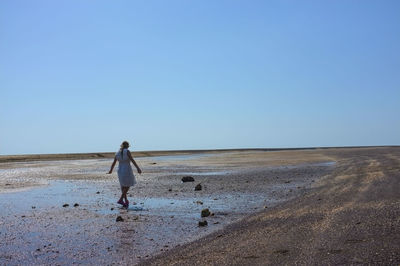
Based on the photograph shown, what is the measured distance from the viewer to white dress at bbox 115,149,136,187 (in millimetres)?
14586

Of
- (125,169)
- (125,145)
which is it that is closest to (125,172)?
(125,169)

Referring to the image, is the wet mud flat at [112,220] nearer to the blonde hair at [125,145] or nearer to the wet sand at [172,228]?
the wet sand at [172,228]

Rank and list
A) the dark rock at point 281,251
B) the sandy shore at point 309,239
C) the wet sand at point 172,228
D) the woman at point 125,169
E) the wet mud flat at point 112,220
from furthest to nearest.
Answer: the woman at point 125,169, the wet mud flat at point 112,220, the wet sand at point 172,228, the dark rock at point 281,251, the sandy shore at point 309,239

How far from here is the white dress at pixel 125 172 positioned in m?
14.6

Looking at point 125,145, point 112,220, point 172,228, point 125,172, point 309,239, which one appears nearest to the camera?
point 309,239

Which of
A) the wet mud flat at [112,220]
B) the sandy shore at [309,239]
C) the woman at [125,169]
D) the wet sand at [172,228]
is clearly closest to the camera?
the sandy shore at [309,239]

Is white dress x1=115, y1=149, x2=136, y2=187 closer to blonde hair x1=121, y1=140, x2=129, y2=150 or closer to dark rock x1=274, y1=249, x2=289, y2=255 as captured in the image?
blonde hair x1=121, y1=140, x2=129, y2=150

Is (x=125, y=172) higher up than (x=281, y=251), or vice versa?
(x=125, y=172)

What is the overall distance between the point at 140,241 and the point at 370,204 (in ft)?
19.6

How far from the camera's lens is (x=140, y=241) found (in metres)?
8.55

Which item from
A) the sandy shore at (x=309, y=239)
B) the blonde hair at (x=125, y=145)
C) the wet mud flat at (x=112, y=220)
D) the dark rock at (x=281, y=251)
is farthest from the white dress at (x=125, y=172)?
the dark rock at (x=281, y=251)

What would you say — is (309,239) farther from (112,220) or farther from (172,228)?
(112,220)

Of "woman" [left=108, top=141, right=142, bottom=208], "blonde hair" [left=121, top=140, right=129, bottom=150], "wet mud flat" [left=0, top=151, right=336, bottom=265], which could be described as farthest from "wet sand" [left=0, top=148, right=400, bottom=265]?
"blonde hair" [left=121, top=140, right=129, bottom=150]

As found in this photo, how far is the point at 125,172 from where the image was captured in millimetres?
14797
